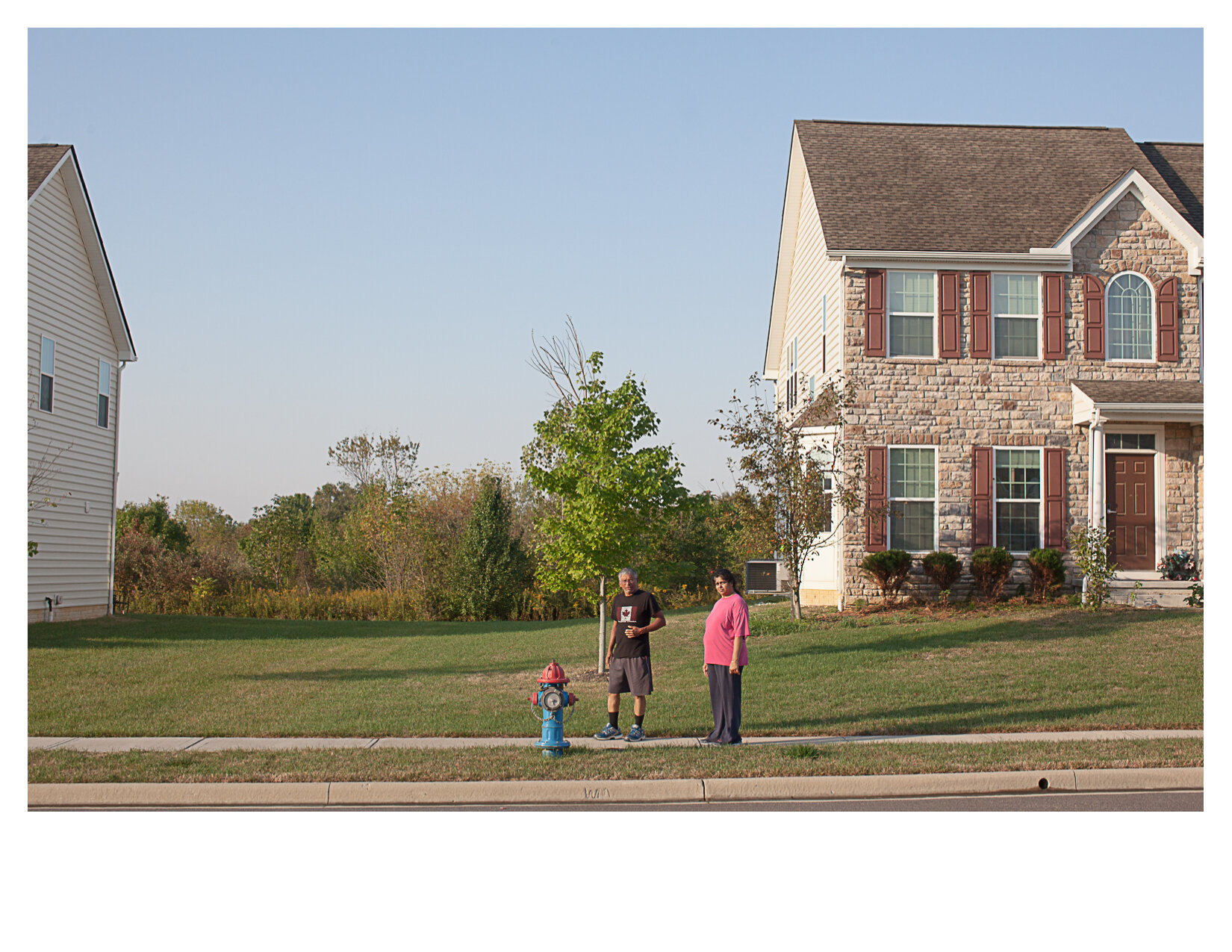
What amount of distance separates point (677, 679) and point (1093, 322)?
1214 cm

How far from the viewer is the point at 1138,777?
8.48 m

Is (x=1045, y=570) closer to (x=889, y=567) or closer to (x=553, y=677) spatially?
(x=889, y=567)

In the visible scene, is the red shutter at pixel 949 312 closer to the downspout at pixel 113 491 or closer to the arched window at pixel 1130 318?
the arched window at pixel 1130 318

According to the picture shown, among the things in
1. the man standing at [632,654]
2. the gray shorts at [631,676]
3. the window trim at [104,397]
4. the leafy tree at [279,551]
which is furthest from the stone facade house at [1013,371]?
the leafy tree at [279,551]

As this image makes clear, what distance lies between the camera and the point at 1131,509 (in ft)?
65.6

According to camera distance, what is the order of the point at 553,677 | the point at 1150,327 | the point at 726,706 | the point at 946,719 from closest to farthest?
the point at 553,677 → the point at 726,706 → the point at 946,719 → the point at 1150,327

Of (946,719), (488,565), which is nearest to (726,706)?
(946,719)

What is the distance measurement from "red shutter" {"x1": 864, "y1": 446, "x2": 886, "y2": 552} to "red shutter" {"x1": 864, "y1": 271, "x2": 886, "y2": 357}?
6.42 feet

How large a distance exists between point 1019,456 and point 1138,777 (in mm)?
12692

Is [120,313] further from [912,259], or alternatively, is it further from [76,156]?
[912,259]

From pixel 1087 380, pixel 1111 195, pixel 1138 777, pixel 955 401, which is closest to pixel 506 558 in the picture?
pixel 955 401

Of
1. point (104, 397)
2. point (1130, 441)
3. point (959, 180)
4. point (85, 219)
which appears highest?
point (959, 180)

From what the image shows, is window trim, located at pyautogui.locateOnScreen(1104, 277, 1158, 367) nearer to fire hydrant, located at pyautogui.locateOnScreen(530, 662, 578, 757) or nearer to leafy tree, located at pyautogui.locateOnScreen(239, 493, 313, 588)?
fire hydrant, located at pyautogui.locateOnScreen(530, 662, 578, 757)

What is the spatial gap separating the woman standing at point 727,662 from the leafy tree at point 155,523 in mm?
28078
